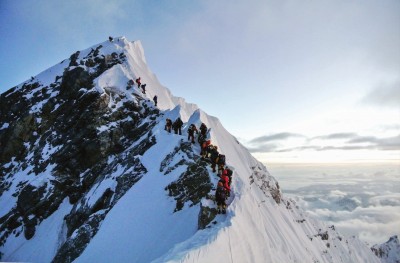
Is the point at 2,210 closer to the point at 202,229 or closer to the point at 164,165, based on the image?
the point at 164,165

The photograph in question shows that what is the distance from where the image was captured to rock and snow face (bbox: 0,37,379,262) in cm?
1599

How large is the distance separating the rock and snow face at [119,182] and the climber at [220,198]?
0.41 meters

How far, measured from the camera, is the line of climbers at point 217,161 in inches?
595

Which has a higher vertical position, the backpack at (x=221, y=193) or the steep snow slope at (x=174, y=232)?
the backpack at (x=221, y=193)

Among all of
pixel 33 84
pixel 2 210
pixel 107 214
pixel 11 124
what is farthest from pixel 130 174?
pixel 33 84

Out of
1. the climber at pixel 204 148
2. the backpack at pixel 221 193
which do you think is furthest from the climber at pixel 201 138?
the backpack at pixel 221 193

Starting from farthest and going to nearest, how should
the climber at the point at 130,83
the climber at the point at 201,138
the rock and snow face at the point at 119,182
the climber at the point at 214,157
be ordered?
the climber at the point at 130,83 → the climber at the point at 201,138 → the climber at the point at 214,157 → the rock and snow face at the point at 119,182

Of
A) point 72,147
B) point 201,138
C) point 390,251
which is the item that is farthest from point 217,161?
point 390,251

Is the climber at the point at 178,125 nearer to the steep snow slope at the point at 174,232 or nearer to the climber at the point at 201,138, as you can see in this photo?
the steep snow slope at the point at 174,232

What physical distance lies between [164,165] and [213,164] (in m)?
4.80

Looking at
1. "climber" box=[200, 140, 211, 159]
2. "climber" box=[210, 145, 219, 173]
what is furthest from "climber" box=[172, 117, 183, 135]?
"climber" box=[210, 145, 219, 173]

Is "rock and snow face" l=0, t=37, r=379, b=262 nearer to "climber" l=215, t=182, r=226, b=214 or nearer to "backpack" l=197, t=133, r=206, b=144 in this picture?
"climber" l=215, t=182, r=226, b=214

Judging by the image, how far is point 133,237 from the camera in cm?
1755

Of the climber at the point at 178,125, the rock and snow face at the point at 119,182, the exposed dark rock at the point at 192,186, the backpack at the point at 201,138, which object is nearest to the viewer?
the rock and snow face at the point at 119,182
